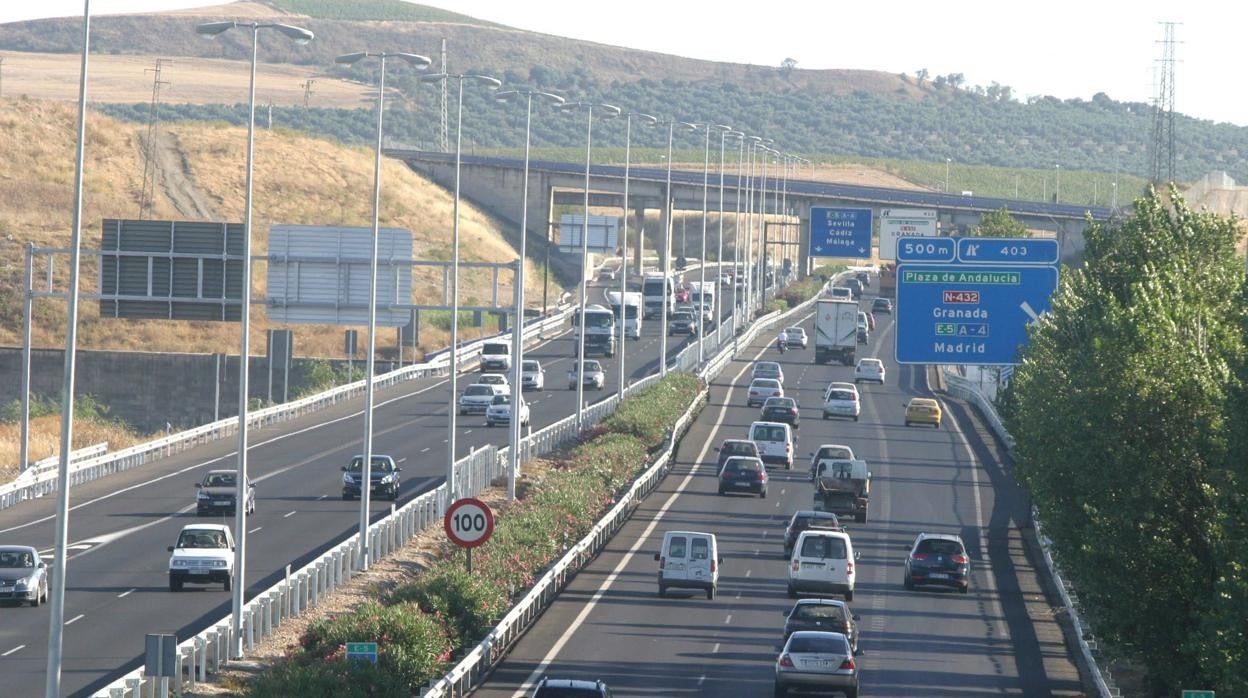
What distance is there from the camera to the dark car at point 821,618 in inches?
1302

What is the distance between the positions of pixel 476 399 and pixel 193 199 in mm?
63661

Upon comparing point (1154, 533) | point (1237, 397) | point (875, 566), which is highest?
point (1237, 397)

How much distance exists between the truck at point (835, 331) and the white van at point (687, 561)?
57392 millimetres

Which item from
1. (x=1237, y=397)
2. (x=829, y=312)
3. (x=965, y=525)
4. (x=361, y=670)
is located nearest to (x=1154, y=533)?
(x=1237, y=397)

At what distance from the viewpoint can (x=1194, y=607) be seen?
27.9 meters

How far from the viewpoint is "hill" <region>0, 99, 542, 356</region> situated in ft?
354

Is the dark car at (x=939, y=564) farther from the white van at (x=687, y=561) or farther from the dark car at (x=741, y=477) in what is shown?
the dark car at (x=741, y=477)

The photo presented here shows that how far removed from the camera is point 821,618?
3325cm

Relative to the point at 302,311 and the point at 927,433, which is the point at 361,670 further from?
the point at 927,433

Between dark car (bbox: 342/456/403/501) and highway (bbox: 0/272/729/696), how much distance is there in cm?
56

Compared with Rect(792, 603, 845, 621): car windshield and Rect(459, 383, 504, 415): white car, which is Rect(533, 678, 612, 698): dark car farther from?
Rect(459, 383, 504, 415): white car

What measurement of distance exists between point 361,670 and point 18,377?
72.2 metres

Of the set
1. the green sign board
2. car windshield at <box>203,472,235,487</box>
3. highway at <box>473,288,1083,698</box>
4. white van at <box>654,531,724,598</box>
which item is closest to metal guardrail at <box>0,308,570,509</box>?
car windshield at <box>203,472,235,487</box>

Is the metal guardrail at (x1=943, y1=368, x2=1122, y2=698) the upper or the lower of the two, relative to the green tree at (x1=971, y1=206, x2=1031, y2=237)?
lower
